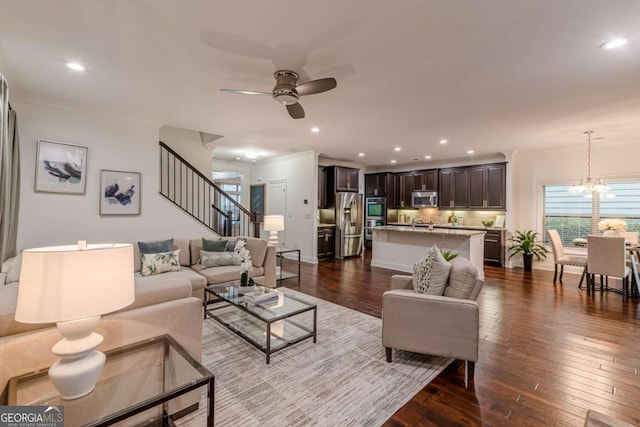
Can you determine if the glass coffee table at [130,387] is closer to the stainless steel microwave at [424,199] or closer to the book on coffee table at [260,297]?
the book on coffee table at [260,297]

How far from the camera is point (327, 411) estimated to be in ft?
6.33

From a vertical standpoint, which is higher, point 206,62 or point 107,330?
point 206,62

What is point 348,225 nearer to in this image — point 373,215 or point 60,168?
point 373,215

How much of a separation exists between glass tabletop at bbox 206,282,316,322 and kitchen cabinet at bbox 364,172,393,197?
21.7 feet

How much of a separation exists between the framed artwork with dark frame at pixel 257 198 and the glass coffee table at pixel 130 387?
7137mm

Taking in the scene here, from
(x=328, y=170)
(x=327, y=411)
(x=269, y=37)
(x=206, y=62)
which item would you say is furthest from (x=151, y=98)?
(x=328, y=170)

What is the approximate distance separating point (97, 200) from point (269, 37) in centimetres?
372

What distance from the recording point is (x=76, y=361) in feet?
4.11

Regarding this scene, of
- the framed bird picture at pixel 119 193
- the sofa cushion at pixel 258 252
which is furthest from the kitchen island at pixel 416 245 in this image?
the framed bird picture at pixel 119 193

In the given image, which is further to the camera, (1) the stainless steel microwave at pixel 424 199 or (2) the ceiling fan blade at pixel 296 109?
(1) the stainless steel microwave at pixel 424 199

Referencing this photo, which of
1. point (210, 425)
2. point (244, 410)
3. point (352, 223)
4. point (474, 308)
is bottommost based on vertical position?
point (244, 410)

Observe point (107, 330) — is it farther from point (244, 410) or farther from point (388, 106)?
point (388, 106)

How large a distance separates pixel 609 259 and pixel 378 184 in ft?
19.0

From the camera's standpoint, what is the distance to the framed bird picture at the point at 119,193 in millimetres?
4324
